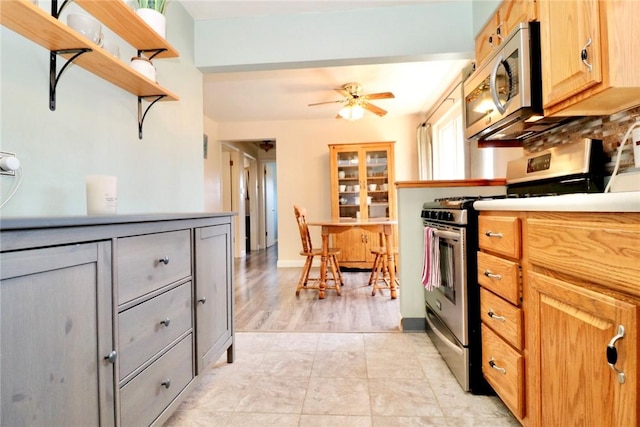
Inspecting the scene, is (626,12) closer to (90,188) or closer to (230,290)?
(90,188)

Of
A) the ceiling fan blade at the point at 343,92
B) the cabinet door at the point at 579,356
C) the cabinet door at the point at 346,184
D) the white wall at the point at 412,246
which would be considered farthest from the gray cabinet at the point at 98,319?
the cabinet door at the point at 346,184

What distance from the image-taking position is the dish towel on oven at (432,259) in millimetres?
1936

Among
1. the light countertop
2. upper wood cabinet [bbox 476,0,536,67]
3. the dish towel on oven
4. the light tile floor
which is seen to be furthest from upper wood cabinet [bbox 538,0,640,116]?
the light tile floor

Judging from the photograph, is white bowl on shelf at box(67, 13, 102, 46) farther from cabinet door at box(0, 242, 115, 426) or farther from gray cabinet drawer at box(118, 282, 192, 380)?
gray cabinet drawer at box(118, 282, 192, 380)

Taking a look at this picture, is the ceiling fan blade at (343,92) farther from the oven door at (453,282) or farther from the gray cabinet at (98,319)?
the gray cabinet at (98,319)

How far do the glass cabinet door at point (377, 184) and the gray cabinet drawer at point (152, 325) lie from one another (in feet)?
13.1

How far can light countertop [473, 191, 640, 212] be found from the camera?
707 millimetres

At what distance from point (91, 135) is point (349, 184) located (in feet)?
13.2

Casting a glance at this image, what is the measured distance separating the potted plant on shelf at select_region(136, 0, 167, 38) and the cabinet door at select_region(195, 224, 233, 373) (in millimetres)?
1042

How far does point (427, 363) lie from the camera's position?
6.15ft

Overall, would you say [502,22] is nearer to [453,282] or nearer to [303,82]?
[453,282]

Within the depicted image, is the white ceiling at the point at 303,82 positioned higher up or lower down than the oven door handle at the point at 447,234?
higher up

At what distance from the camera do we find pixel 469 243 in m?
1.60

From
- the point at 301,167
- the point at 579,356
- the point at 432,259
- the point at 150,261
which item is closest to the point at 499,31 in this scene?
the point at 432,259
